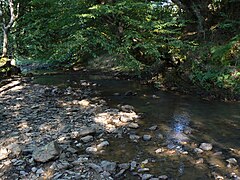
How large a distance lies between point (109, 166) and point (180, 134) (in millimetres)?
2098

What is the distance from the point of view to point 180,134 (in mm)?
5969

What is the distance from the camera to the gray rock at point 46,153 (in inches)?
184

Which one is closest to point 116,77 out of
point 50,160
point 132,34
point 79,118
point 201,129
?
point 132,34

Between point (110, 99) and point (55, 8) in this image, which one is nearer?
point (110, 99)

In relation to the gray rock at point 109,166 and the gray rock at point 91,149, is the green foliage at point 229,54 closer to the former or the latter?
the gray rock at point 91,149

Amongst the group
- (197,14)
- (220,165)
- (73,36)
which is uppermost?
(197,14)

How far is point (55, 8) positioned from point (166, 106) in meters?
6.36

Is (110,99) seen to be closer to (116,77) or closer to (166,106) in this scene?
(166,106)

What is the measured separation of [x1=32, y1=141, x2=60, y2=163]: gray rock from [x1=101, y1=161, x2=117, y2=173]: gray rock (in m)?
0.88

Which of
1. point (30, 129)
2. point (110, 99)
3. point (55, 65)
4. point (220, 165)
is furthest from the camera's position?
point (55, 65)

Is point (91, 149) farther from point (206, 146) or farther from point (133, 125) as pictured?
point (206, 146)

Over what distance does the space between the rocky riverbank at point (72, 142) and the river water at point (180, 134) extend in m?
0.05

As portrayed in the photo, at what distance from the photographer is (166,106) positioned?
8.16m

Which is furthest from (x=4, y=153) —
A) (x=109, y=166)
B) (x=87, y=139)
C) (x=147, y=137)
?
(x=147, y=137)
